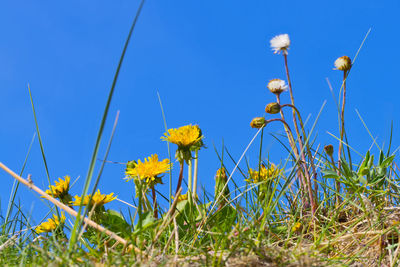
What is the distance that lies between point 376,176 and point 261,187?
1.58ft

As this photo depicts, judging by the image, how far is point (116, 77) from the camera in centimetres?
109

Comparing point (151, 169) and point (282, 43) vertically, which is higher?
point (282, 43)

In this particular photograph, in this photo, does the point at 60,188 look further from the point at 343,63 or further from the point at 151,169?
the point at 343,63

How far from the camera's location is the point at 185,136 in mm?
1802

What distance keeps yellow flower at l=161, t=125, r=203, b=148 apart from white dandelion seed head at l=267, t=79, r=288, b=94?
1.48 ft

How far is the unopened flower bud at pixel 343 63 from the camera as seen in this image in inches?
81.0

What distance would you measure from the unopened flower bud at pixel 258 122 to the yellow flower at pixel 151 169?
0.39 m

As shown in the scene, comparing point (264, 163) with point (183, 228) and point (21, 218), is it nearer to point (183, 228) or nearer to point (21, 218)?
point (183, 228)

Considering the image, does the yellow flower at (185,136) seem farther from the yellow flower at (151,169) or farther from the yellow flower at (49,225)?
the yellow flower at (49,225)

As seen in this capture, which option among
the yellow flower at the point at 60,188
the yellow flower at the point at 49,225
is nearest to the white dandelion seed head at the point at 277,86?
the yellow flower at the point at 60,188

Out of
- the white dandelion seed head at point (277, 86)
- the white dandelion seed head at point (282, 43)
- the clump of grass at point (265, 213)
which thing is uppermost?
the white dandelion seed head at point (282, 43)

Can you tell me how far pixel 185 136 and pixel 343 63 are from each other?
821 mm

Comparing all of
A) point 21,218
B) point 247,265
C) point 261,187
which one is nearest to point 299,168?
point 261,187

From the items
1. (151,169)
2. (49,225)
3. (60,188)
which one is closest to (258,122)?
(151,169)
